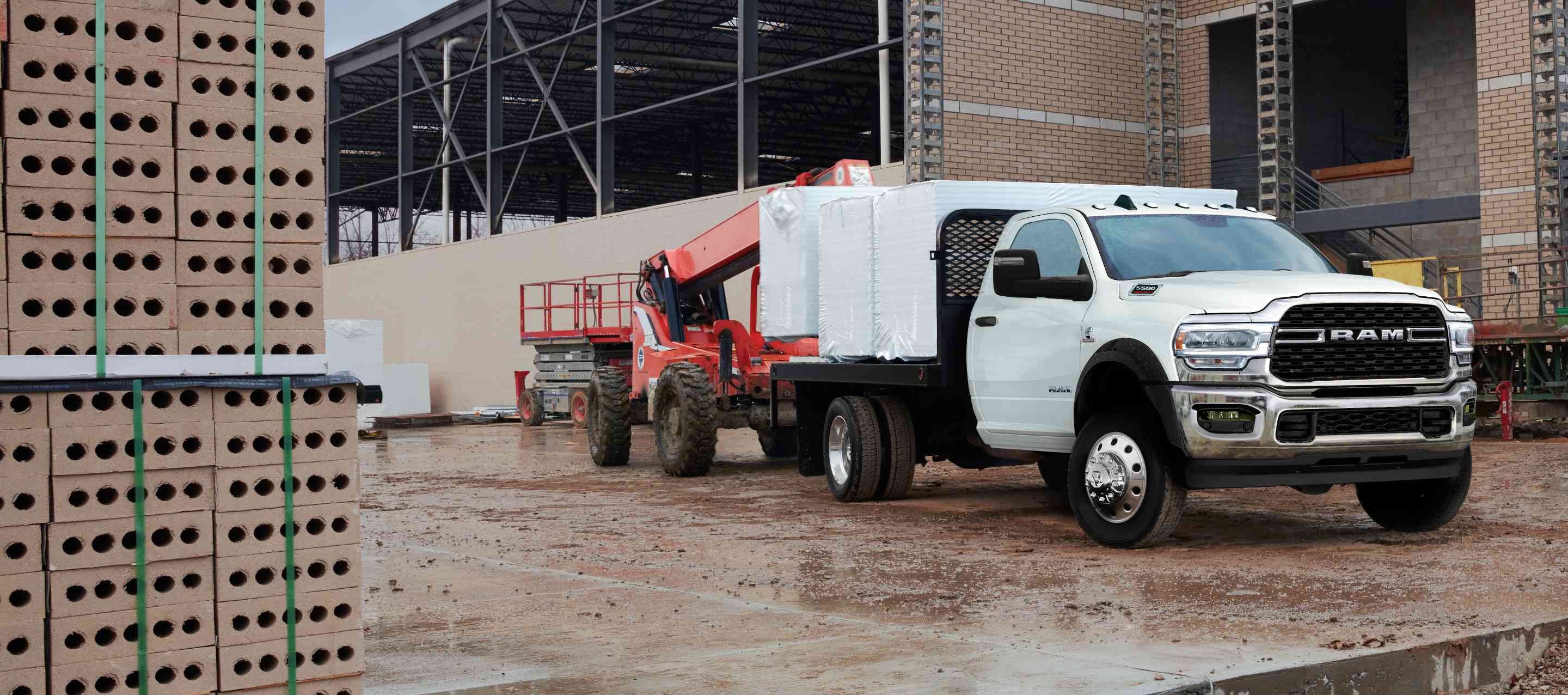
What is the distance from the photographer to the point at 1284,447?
882 cm

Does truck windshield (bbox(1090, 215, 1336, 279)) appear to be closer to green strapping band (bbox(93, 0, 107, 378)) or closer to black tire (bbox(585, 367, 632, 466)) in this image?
green strapping band (bbox(93, 0, 107, 378))

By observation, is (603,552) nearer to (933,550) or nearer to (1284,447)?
(933,550)

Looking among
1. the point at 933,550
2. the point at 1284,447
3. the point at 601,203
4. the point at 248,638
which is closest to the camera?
the point at 248,638

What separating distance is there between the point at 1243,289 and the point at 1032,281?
1515mm

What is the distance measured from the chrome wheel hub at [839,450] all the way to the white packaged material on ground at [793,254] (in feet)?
3.29

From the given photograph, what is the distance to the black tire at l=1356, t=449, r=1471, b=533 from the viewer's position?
32.1 feet

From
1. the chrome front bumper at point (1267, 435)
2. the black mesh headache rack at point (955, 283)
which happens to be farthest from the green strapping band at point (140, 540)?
the black mesh headache rack at point (955, 283)

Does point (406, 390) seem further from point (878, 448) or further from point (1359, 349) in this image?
point (1359, 349)

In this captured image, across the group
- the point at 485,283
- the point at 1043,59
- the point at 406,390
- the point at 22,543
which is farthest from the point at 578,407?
the point at 22,543

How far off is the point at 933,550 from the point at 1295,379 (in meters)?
2.45

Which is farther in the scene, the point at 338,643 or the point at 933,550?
the point at 933,550

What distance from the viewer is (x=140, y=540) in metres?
4.72

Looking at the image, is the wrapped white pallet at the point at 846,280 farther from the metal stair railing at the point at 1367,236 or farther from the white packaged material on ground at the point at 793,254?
the metal stair railing at the point at 1367,236

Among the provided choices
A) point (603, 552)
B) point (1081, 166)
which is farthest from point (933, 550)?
point (1081, 166)
